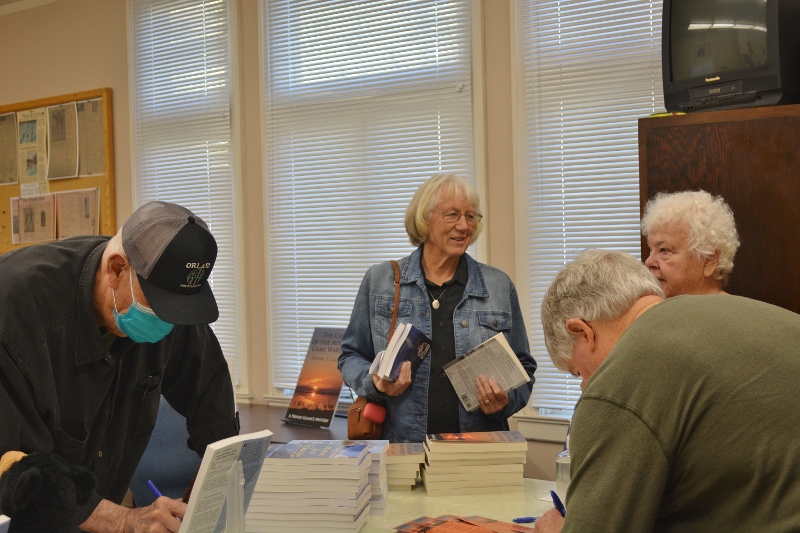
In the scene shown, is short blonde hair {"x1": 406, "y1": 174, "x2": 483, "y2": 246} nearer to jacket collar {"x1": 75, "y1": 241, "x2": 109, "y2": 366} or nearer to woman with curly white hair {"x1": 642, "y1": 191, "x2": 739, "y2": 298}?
woman with curly white hair {"x1": 642, "y1": 191, "x2": 739, "y2": 298}

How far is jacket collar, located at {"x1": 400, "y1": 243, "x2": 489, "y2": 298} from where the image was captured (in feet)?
9.50

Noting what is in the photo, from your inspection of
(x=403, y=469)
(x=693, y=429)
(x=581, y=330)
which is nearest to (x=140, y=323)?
(x=403, y=469)

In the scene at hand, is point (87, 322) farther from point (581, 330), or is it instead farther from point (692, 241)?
point (692, 241)

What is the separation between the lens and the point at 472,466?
2256mm

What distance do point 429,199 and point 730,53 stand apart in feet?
3.81

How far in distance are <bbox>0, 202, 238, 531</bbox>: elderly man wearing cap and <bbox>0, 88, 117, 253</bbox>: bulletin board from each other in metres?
3.37

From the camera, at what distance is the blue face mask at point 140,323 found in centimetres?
182

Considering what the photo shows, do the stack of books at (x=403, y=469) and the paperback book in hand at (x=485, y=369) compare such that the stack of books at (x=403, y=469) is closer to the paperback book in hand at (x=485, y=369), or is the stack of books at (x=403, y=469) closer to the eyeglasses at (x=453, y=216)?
the paperback book in hand at (x=485, y=369)

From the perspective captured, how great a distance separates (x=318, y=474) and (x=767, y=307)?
1133 millimetres

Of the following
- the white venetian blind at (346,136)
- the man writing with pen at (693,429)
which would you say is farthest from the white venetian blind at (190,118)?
the man writing with pen at (693,429)

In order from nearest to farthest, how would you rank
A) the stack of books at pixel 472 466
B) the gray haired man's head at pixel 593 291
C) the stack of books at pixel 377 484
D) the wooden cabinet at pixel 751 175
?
the gray haired man's head at pixel 593 291 → the stack of books at pixel 377 484 → the stack of books at pixel 472 466 → the wooden cabinet at pixel 751 175

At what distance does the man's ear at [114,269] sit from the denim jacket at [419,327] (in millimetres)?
1131

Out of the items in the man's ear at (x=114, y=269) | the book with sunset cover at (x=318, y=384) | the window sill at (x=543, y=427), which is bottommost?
the window sill at (x=543, y=427)

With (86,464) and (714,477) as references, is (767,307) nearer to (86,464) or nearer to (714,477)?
(714,477)
